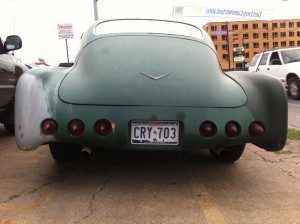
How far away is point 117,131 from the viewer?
10.2 feet

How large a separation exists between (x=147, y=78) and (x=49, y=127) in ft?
2.80

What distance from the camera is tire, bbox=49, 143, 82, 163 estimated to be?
3.82 metres

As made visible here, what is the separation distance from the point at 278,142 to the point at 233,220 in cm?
97

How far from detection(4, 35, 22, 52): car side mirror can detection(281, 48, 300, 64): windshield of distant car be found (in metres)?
9.37

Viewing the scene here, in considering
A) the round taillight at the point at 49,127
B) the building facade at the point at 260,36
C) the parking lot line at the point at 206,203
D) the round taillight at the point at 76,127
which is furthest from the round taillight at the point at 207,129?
the building facade at the point at 260,36

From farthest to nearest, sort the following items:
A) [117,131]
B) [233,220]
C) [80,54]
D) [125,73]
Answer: [80,54], [125,73], [117,131], [233,220]

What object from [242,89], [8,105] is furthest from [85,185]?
[8,105]

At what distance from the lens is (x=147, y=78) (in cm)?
327

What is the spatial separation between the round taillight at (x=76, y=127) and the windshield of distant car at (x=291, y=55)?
10.8 meters

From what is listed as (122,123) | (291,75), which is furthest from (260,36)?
(122,123)

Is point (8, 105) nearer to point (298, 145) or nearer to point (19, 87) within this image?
point (19, 87)

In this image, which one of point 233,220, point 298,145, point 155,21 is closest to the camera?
point 233,220

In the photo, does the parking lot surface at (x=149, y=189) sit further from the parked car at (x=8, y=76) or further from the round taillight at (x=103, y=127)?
the parked car at (x=8, y=76)

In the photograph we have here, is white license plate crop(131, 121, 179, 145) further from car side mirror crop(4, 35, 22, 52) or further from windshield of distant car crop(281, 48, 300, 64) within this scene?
windshield of distant car crop(281, 48, 300, 64)
